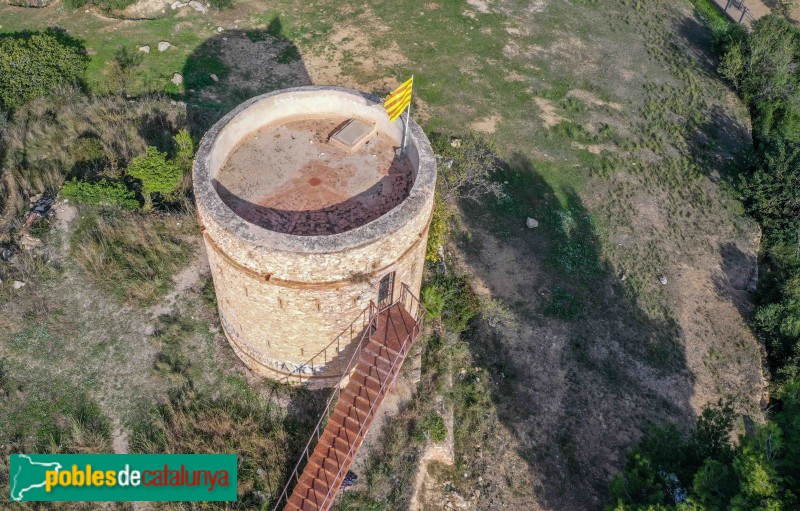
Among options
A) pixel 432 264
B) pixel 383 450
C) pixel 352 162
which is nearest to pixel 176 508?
pixel 383 450

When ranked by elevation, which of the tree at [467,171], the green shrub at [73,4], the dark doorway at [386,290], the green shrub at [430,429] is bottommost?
the green shrub at [73,4]

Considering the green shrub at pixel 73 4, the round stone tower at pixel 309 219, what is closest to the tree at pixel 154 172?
the round stone tower at pixel 309 219

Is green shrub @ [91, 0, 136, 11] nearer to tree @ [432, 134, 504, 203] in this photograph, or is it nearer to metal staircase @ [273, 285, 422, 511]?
tree @ [432, 134, 504, 203]

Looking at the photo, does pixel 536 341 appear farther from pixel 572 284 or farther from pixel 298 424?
pixel 298 424

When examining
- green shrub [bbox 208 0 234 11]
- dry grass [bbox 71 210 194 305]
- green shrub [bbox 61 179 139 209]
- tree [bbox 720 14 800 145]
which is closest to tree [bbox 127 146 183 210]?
green shrub [bbox 61 179 139 209]

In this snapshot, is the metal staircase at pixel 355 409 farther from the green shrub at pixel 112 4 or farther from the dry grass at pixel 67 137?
the green shrub at pixel 112 4

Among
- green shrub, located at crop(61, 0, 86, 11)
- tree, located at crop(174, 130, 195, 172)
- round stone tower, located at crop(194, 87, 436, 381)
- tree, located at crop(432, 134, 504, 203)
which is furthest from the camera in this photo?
green shrub, located at crop(61, 0, 86, 11)

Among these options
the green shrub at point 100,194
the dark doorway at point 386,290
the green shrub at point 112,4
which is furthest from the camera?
the green shrub at point 112,4
